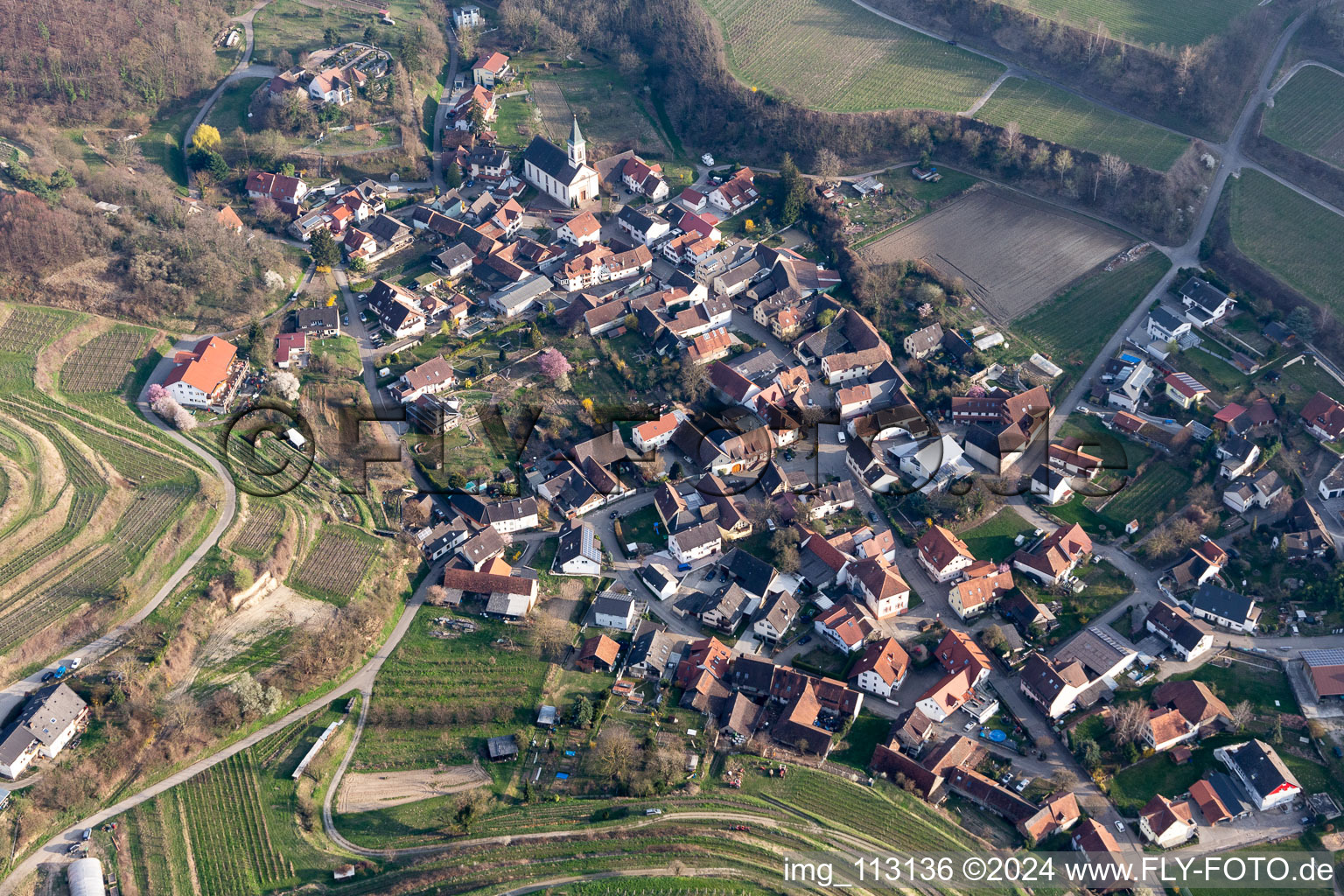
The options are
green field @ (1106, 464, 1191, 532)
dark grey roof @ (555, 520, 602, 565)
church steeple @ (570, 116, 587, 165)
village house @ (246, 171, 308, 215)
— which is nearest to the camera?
dark grey roof @ (555, 520, 602, 565)

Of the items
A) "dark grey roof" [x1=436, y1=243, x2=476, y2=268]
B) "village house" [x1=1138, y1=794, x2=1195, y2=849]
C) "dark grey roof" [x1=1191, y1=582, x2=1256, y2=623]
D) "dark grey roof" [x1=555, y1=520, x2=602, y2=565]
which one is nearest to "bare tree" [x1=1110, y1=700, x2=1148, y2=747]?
"village house" [x1=1138, y1=794, x2=1195, y2=849]

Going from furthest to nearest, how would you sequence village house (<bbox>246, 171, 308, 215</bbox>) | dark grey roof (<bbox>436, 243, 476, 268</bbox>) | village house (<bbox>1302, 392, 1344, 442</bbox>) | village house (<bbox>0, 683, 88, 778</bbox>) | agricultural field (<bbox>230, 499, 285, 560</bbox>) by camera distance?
village house (<bbox>246, 171, 308, 215</bbox>)
dark grey roof (<bbox>436, 243, 476, 268</bbox>)
village house (<bbox>1302, 392, 1344, 442</bbox>)
agricultural field (<bbox>230, 499, 285, 560</bbox>)
village house (<bbox>0, 683, 88, 778</bbox>)

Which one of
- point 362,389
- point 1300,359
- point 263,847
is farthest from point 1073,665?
point 362,389

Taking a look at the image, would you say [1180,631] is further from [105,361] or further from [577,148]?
[105,361]

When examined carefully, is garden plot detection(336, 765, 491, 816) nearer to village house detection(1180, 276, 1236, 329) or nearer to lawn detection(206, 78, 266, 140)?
village house detection(1180, 276, 1236, 329)

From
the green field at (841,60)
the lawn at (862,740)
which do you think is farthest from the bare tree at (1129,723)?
the green field at (841,60)
